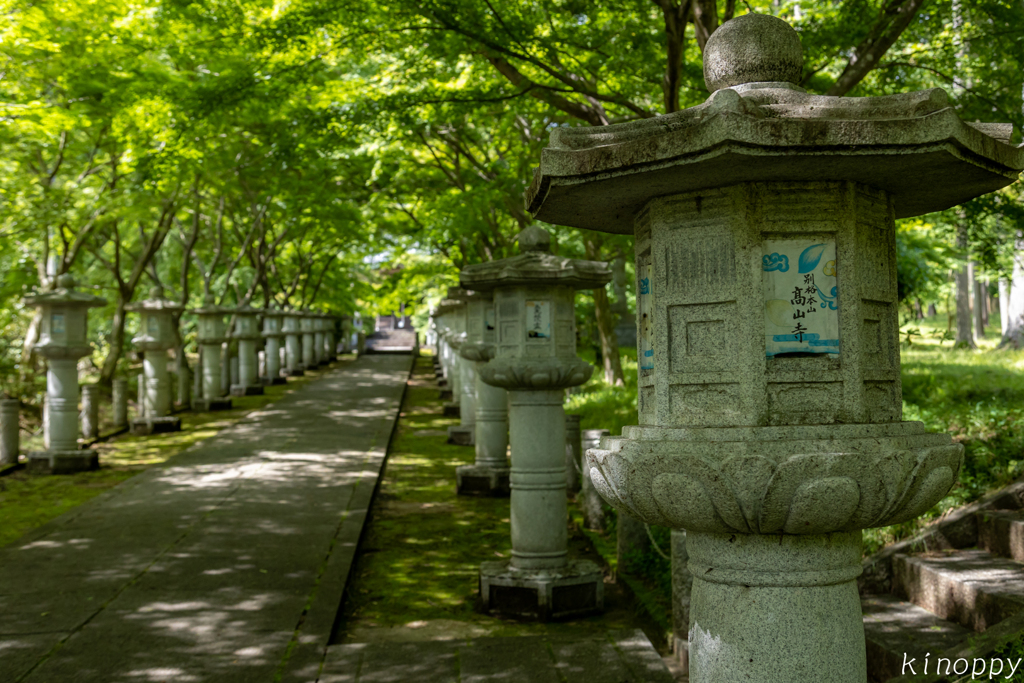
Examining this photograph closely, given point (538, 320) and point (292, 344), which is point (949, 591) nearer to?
point (538, 320)

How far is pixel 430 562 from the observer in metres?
7.98

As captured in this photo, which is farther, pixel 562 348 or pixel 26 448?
pixel 26 448

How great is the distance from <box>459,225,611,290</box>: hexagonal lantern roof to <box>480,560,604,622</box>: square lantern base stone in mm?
2451

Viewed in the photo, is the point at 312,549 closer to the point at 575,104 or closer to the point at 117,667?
the point at 117,667

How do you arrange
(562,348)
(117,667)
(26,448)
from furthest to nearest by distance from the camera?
(26,448) → (562,348) → (117,667)

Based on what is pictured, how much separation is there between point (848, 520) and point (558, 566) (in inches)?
165

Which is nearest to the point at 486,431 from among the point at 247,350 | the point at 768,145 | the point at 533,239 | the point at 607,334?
the point at 533,239

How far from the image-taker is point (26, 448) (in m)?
14.3

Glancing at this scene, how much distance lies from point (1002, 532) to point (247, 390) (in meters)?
19.9

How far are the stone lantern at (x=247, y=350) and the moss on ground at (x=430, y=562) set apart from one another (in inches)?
398

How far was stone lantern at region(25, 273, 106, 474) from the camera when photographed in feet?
40.0

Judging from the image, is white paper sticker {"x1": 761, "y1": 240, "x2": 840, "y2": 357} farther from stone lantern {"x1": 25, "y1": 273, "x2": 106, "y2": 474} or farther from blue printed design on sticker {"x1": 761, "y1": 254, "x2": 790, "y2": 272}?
stone lantern {"x1": 25, "y1": 273, "x2": 106, "y2": 474}

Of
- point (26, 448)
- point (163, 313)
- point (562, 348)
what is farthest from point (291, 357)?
point (562, 348)

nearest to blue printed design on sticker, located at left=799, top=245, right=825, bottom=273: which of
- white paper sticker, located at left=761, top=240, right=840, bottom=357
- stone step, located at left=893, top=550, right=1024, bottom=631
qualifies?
white paper sticker, located at left=761, top=240, right=840, bottom=357
